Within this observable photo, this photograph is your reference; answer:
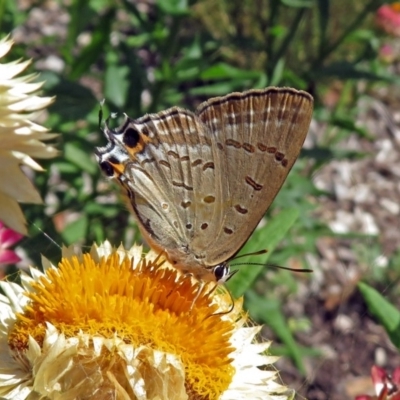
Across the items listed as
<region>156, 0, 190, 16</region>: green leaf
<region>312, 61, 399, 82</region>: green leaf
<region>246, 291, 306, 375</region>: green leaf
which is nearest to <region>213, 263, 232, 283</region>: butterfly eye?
<region>156, 0, 190, 16</region>: green leaf

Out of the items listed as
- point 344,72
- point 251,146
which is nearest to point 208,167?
point 251,146

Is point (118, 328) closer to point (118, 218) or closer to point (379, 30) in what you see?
point (118, 218)

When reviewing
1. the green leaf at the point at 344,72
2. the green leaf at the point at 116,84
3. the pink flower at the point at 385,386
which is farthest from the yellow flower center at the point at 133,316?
the green leaf at the point at 344,72

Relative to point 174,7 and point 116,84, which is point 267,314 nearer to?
point 116,84

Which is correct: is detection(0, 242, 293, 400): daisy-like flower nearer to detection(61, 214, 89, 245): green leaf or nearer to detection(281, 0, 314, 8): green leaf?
detection(61, 214, 89, 245): green leaf

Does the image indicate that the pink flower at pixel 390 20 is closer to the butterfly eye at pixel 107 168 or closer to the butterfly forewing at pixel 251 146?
the butterfly forewing at pixel 251 146

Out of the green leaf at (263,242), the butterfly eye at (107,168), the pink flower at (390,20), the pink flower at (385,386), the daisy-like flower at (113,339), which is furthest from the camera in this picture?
the pink flower at (390,20)
